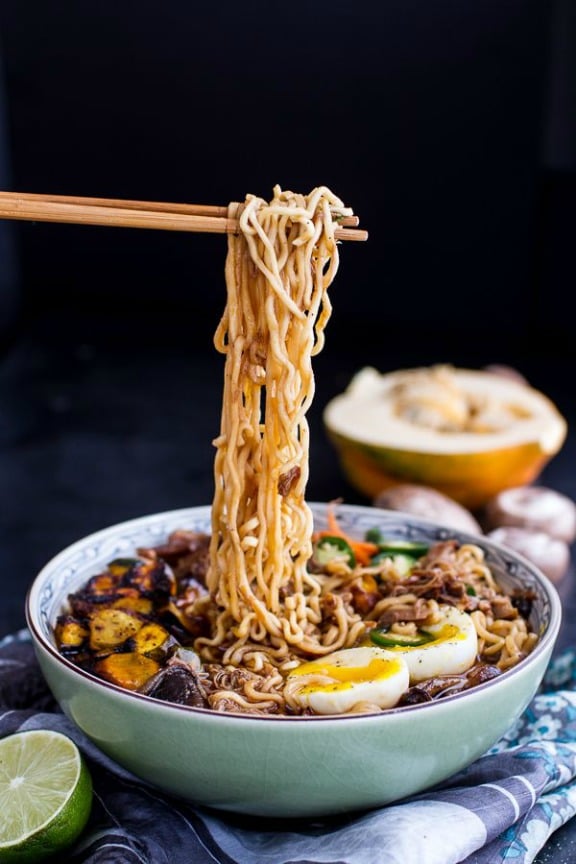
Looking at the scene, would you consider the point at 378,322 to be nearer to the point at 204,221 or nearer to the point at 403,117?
the point at 403,117

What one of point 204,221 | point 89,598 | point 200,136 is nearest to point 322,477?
point 89,598

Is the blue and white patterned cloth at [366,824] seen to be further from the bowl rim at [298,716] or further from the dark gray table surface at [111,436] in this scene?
the dark gray table surface at [111,436]

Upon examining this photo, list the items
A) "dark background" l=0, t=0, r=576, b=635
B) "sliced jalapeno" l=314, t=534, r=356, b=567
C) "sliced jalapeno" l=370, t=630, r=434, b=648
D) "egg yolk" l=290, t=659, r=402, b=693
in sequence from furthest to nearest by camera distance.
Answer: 1. "dark background" l=0, t=0, r=576, b=635
2. "sliced jalapeno" l=314, t=534, r=356, b=567
3. "sliced jalapeno" l=370, t=630, r=434, b=648
4. "egg yolk" l=290, t=659, r=402, b=693

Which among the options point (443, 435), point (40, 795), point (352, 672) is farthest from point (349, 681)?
point (443, 435)

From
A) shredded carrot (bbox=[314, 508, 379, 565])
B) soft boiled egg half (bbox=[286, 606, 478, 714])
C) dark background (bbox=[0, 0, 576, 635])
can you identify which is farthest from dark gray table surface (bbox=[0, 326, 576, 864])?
soft boiled egg half (bbox=[286, 606, 478, 714])

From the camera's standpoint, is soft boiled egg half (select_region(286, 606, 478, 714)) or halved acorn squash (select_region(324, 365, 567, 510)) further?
halved acorn squash (select_region(324, 365, 567, 510))

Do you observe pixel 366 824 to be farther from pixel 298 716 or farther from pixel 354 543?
pixel 354 543

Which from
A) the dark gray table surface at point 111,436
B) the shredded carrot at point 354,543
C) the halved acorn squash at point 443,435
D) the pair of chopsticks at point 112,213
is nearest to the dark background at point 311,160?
the dark gray table surface at point 111,436

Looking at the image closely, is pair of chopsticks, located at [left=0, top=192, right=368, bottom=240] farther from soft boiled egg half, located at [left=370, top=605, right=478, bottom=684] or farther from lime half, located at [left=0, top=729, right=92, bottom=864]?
lime half, located at [left=0, top=729, right=92, bottom=864]
